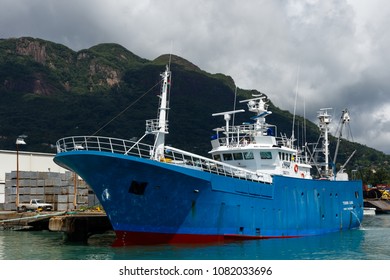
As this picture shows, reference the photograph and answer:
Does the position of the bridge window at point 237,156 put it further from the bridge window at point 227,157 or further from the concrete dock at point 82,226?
the concrete dock at point 82,226

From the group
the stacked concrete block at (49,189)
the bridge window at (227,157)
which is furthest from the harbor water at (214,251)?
the stacked concrete block at (49,189)

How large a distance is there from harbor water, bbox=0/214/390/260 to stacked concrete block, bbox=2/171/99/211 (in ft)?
53.7

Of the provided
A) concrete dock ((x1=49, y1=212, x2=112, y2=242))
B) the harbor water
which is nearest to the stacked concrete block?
concrete dock ((x1=49, y1=212, x2=112, y2=242))

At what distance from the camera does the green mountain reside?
139875 millimetres

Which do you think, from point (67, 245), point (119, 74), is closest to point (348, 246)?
point (67, 245)

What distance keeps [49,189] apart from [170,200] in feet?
85.6

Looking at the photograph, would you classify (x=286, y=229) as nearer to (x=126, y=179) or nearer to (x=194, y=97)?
(x=126, y=179)

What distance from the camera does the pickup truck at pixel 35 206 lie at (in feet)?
133

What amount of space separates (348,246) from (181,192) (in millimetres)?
10247

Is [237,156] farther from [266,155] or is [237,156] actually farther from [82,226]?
[82,226]

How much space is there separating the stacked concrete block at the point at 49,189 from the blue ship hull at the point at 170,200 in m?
21.8

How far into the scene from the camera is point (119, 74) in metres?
199

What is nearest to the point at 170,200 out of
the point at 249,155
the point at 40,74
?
the point at 249,155

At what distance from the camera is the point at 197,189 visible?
Result: 889 inches
